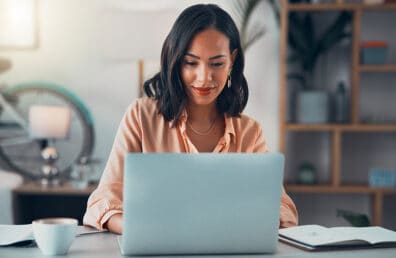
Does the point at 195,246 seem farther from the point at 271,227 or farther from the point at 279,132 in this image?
the point at 279,132

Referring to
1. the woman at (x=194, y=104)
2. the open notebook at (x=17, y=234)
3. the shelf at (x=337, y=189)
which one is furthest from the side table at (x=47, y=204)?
the open notebook at (x=17, y=234)

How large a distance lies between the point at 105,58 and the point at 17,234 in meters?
2.51

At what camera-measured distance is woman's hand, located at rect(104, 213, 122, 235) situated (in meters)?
1.51

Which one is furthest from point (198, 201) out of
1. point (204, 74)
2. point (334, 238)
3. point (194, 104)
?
point (194, 104)

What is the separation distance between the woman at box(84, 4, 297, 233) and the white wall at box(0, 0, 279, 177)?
1.89m

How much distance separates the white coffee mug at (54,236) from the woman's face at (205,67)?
0.63 meters

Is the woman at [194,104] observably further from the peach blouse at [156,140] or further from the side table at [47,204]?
the side table at [47,204]

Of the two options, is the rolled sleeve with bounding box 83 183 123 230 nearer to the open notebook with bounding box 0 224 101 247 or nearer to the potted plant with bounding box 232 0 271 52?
Answer: the open notebook with bounding box 0 224 101 247

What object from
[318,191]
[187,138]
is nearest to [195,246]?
[187,138]

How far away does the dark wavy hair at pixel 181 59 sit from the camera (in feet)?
5.83

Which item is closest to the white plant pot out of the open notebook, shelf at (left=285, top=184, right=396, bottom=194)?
shelf at (left=285, top=184, right=396, bottom=194)

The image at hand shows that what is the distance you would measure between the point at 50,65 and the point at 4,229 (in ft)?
8.15

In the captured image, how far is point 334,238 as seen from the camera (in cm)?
142

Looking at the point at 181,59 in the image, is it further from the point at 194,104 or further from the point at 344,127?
the point at 344,127
